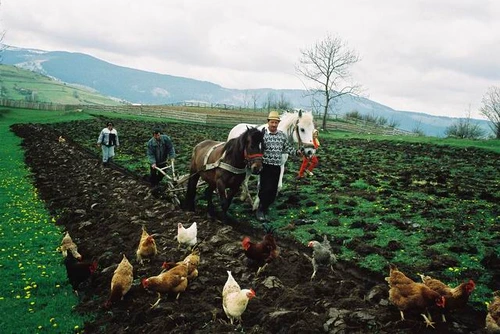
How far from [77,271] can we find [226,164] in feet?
14.1

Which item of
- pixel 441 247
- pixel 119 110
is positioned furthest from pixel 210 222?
pixel 119 110

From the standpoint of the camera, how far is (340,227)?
32.5 feet

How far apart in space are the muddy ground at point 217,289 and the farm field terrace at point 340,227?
28 millimetres

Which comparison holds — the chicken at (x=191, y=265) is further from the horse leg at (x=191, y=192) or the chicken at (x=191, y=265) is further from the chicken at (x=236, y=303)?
the horse leg at (x=191, y=192)

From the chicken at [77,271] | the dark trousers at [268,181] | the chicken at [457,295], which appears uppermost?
the dark trousers at [268,181]

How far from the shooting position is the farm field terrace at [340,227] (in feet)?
20.1

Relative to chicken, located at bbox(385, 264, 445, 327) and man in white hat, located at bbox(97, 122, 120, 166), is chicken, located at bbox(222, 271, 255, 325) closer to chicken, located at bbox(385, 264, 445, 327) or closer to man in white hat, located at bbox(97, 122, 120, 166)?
chicken, located at bbox(385, 264, 445, 327)

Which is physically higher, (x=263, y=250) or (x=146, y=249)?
(x=263, y=250)

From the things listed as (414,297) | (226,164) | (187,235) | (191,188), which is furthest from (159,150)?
(414,297)

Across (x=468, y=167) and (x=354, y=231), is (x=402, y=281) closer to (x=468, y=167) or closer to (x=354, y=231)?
(x=354, y=231)

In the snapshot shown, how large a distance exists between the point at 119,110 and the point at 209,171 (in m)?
58.5

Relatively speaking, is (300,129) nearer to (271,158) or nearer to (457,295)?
(271,158)

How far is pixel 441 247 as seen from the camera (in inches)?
325

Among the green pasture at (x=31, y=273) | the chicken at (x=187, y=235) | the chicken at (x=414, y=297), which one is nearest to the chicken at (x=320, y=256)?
the chicken at (x=414, y=297)
